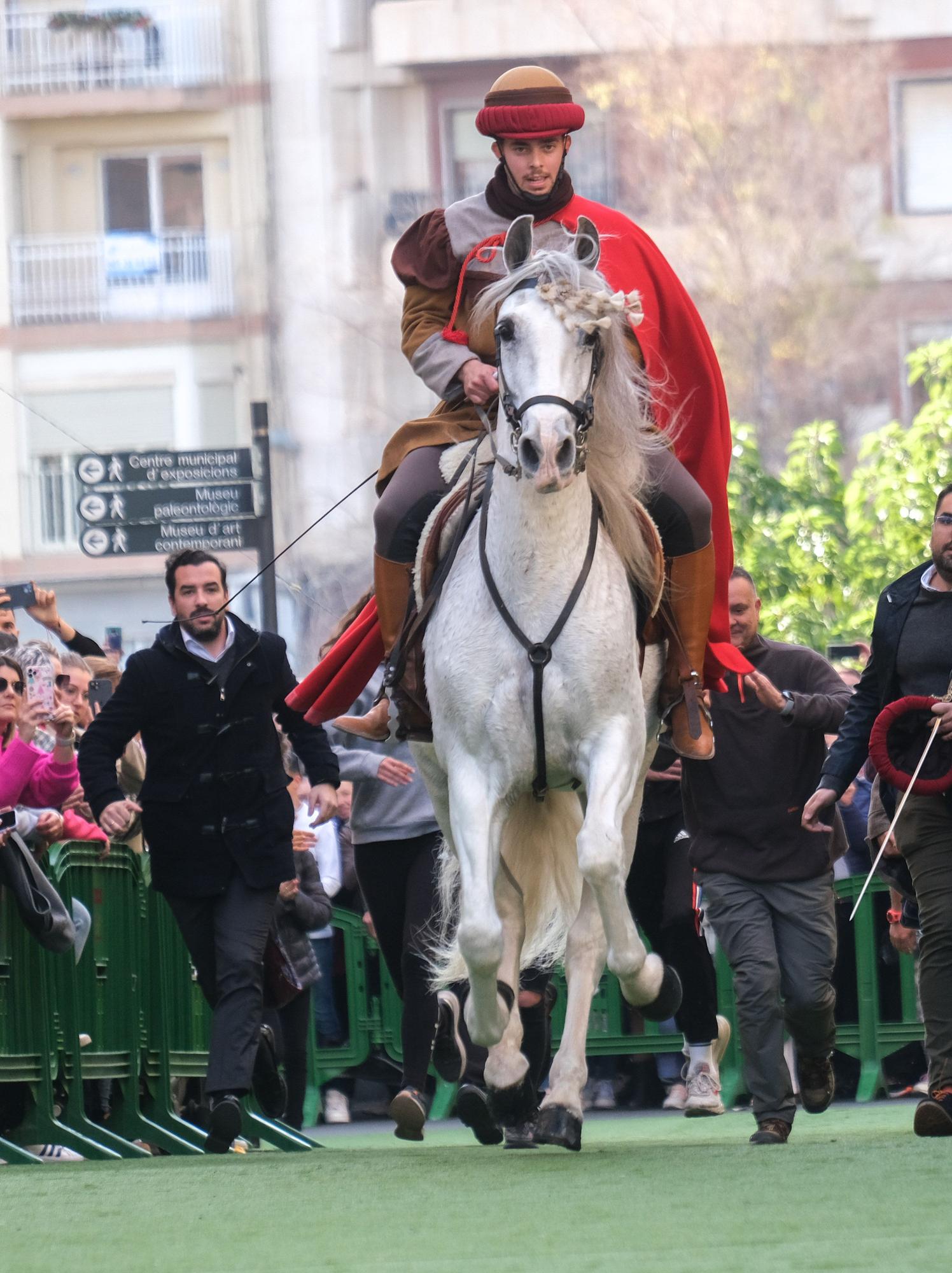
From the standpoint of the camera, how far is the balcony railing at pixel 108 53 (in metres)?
28.2

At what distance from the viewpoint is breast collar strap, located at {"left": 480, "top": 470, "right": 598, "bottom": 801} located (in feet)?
22.2

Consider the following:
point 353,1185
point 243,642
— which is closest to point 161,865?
point 243,642

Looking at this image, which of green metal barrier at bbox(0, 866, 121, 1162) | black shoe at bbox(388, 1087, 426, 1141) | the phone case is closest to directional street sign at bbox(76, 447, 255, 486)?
the phone case

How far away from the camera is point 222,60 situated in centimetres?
2823

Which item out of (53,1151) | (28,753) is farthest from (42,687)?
(53,1151)

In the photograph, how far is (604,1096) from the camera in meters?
12.1

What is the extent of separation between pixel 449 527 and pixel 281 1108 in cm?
303

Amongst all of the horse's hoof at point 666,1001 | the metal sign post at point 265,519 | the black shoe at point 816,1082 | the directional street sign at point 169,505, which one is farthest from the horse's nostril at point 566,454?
the directional street sign at point 169,505

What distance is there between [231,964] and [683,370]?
2591 millimetres

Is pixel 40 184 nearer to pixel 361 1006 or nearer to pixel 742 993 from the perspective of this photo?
pixel 361 1006

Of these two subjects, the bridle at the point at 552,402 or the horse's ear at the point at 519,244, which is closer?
the bridle at the point at 552,402

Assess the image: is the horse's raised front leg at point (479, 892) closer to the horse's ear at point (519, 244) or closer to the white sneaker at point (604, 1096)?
the horse's ear at point (519, 244)

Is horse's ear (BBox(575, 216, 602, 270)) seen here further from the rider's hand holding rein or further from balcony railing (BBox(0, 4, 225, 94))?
balcony railing (BBox(0, 4, 225, 94))

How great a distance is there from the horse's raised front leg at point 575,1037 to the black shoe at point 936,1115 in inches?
45.9
